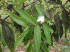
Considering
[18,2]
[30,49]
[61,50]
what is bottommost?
[61,50]

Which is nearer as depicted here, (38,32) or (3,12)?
(38,32)

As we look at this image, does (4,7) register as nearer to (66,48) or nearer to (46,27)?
(46,27)

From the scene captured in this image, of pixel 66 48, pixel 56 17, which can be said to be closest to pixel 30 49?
pixel 56 17

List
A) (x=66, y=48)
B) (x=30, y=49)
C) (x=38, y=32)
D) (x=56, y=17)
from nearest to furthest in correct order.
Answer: (x=38, y=32), (x=56, y=17), (x=30, y=49), (x=66, y=48)

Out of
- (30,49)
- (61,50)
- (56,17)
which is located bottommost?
(61,50)

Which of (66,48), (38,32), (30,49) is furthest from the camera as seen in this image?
(66,48)

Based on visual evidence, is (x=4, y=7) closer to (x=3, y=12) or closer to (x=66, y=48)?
(x=3, y=12)

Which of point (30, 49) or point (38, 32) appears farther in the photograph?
point (30, 49)

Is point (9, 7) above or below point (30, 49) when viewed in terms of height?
above

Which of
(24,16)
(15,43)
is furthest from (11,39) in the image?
(24,16)
